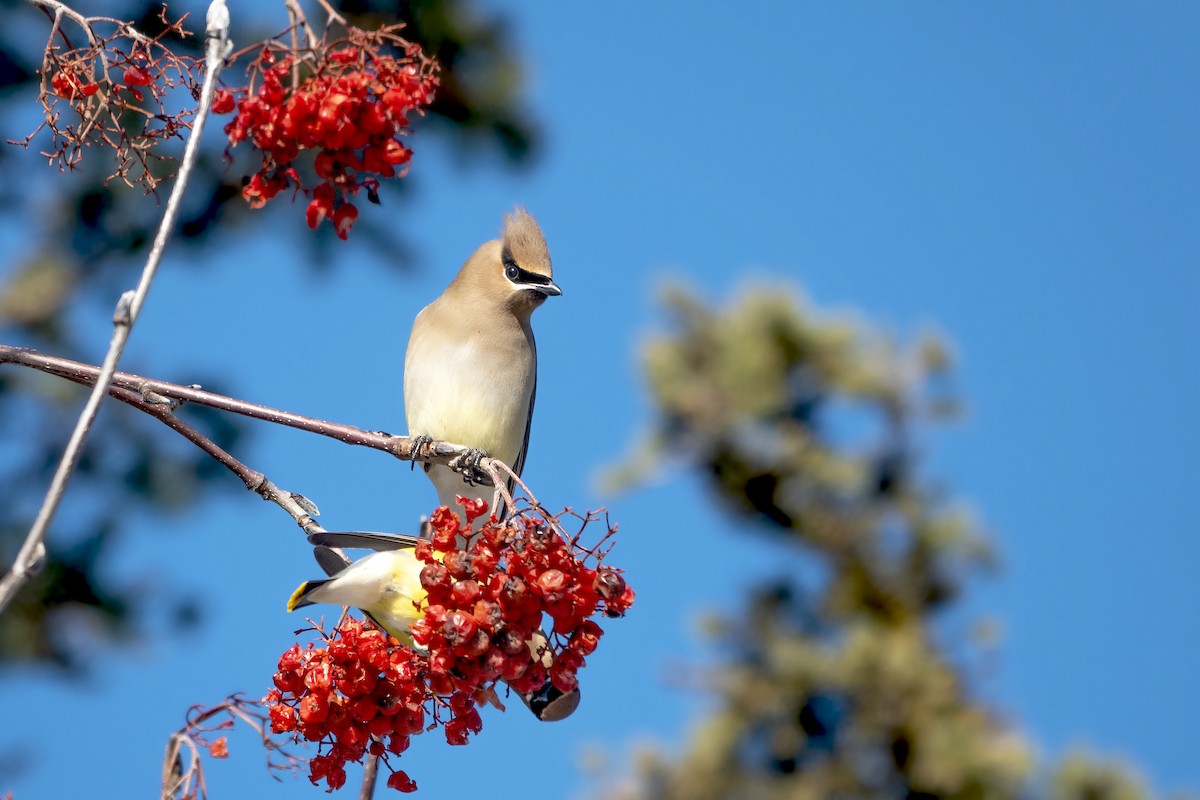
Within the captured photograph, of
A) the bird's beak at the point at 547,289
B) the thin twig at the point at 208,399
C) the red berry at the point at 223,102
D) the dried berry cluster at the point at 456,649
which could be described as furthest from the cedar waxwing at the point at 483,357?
the red berry at the point at 223,102

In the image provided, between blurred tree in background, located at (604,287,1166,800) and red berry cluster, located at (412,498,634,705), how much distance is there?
7732 millimetres

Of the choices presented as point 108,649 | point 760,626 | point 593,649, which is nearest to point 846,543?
point 760,626

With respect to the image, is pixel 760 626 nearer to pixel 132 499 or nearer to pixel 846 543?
pixel 846 543

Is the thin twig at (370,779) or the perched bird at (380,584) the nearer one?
the thin twig at (370,779)

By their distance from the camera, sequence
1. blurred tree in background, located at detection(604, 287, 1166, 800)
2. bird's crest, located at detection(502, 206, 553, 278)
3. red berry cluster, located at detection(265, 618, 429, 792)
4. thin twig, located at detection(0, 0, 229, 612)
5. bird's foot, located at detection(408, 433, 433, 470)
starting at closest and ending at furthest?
thin twig, located at detection(0, 0, 229, 612) → red berry cluster, located at detection(265, 618, 429, 792) → bird's foot, located at detection(408, 433, 433, 470) → bird's crest, located at detection(502, 206, 553, 278) → blurred tree in background, located at detection(604, 287, 1166, 800)

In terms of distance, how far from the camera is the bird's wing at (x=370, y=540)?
2714 millimetres

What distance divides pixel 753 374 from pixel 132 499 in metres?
4.49

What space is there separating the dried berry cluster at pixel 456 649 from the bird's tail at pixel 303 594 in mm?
400

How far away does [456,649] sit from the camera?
210cm

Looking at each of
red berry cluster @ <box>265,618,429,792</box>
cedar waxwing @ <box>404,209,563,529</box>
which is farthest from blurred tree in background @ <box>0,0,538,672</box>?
red berry cluster @ <box>265,618,429,792</box>

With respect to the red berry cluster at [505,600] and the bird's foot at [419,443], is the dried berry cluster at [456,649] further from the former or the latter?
the bird's foot at [419,443]

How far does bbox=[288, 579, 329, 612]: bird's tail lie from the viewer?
272cm

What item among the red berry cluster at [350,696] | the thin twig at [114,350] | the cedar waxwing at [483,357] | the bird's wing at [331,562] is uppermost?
the cedar waxwing at [483,357]

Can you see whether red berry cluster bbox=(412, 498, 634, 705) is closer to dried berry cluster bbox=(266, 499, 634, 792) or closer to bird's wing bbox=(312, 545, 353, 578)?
dried berry cluster bbox=(266, 499, 634, 792)
